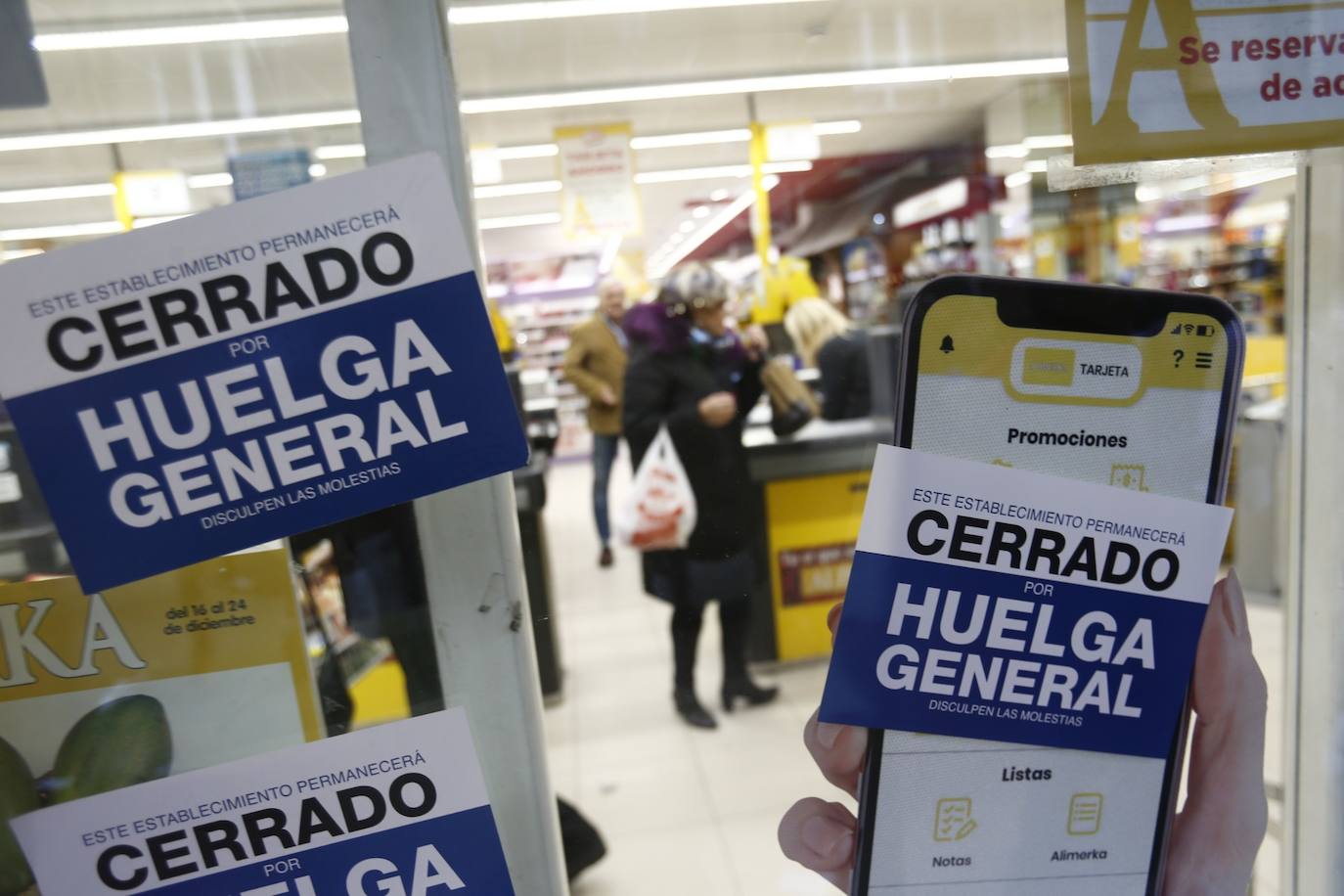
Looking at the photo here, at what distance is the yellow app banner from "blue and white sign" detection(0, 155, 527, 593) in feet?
1.07

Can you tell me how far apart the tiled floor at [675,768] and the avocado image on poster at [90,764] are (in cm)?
52

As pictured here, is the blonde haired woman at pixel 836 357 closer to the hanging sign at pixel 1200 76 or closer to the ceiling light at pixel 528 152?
the ceiling light at pixel 528 152

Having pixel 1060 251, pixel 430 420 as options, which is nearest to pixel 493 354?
pixel 430 420

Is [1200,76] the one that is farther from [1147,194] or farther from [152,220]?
[1147,194]

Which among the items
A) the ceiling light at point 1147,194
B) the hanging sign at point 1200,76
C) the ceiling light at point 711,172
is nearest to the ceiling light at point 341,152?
the hanging sign at point 1200,76

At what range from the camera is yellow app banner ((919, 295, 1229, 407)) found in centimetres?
60

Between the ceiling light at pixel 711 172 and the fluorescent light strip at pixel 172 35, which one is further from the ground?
the fluorescent light strip at pixel 172 35

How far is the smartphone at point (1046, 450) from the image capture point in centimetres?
60

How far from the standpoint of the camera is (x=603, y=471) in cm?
402

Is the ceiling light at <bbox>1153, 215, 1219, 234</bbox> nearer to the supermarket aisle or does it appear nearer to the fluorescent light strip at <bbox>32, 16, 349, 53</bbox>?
the supermarket aisle

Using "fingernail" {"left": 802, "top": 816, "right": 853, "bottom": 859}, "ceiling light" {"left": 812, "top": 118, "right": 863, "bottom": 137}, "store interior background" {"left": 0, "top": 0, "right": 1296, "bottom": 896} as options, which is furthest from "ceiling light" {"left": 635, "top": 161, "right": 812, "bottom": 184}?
"fingernail" {"left": 802, "top": 816, "right": 853, "bottom": 859}

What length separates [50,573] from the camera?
1.98 feet

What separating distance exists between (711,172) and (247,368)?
1.95 metres

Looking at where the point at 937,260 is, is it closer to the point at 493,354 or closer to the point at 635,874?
the point at 635,874
